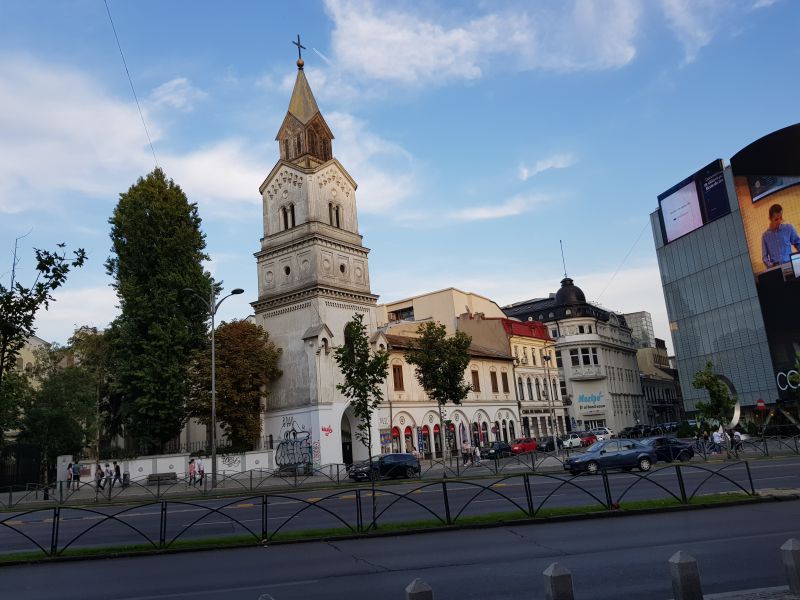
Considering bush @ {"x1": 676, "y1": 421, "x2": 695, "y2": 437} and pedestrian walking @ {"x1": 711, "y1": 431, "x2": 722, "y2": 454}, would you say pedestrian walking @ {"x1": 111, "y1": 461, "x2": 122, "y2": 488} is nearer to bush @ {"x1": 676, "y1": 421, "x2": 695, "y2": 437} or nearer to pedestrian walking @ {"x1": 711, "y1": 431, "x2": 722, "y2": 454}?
pedestrian walking @ {"x1": 711, "y1": 431, "x2": 722, "y2": 454}

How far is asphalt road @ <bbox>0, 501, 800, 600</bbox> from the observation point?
8.54 meters

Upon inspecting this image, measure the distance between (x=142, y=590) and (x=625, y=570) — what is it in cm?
738

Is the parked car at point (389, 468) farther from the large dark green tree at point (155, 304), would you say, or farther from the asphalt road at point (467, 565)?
the asphalt road at point (467, 565)

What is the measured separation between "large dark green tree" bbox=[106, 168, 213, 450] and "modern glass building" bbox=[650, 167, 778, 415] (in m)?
51.4

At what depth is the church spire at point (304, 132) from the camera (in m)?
47.3

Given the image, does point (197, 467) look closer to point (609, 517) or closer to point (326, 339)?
point (326, 339)

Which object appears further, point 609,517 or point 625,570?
point 609,517

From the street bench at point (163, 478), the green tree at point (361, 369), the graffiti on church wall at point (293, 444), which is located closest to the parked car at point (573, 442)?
the graffiti on church wall at point (293, 444)

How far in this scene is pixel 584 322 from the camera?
3196 inches

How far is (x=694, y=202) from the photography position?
66.5m

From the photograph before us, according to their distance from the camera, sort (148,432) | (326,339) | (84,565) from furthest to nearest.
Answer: (326,339)
(148,432)
(84,565)

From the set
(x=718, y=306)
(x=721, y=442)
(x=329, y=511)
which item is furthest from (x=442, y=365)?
(x=718, y=306)

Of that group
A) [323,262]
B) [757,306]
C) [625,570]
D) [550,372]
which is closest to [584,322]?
[550,372]

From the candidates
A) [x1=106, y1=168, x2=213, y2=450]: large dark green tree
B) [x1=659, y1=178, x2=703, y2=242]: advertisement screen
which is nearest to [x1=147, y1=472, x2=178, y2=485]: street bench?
[x1=106, y1=168, x2=213, y2=450]: large dark green tree
